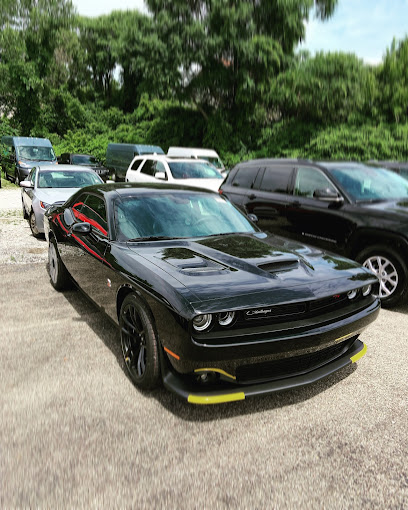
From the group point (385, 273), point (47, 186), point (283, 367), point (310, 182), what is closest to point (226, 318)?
point (283, 367)

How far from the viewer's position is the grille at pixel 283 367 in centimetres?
286

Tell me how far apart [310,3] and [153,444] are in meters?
28.7

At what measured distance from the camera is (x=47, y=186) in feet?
31.1

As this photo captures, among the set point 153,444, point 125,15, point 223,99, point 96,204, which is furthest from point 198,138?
point 153,444

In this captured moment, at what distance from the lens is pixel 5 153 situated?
22.4 metres

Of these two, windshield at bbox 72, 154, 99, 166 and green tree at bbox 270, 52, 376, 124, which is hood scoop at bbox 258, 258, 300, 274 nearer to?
windshield at bbox 72, 154, 99, 166

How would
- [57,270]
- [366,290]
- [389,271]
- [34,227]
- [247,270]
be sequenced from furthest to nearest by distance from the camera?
1. [34,227]
2. [57,270]
3. [389,271]
4. [366,290]
5. [247,270]

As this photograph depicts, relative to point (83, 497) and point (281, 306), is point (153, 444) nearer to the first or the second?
point (83, 497)

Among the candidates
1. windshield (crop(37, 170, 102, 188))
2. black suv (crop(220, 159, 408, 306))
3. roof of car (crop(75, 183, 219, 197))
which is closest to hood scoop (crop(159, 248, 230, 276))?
roof of car (crop(75, 183, 219, 197))

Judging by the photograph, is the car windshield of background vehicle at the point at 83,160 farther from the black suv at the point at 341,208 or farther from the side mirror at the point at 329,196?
the side mirror at the point at 329,196

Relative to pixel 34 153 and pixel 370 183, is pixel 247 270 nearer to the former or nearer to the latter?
pixel 370 183

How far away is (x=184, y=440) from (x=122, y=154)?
71.3ft

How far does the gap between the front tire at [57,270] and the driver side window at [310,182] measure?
3622mm

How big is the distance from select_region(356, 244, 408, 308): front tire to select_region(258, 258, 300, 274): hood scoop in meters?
2.28
